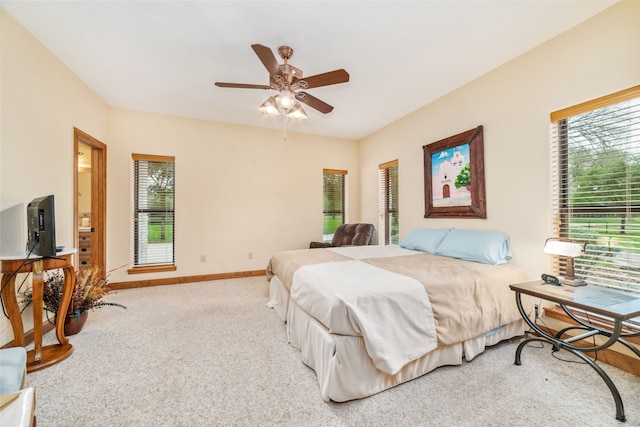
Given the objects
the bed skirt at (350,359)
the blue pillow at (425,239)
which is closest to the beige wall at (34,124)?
the bed skirt at (350,359)

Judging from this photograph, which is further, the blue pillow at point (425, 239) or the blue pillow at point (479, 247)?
the blue pillow at point (425, 239)

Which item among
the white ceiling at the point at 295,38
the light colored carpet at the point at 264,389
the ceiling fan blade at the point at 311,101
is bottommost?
the light colored carpet at the point at 264,389

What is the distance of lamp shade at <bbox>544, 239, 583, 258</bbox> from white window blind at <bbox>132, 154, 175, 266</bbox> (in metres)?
4.82

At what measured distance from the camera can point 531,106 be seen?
2.52m

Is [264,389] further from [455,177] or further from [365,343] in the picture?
[455,177]

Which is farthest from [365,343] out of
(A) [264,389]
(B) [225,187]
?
(B) [225,187]

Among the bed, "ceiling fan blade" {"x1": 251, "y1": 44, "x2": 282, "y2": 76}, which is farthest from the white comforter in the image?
"ceiling fan blade" {"x1": 251, "y1": 44, "x2": 282, "y2": 76}

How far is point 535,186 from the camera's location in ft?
8.20

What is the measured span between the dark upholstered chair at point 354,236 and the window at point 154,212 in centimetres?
241

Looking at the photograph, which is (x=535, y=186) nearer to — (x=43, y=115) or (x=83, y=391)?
(x=83, y=391)

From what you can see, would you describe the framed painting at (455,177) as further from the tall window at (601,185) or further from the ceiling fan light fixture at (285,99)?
the ceiling fan light fixture at (285,99)

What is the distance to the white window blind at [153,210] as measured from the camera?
162 inches

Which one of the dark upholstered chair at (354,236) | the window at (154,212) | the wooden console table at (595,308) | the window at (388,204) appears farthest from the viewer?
the window at (388,204)

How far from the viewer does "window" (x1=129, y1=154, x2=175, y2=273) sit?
4121 millimetres
